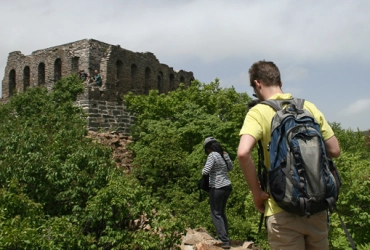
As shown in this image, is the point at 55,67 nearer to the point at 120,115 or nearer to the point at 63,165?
the point at 120,115

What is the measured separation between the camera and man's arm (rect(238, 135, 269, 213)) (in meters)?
3.56

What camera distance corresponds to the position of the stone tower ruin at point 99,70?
66.4 ft

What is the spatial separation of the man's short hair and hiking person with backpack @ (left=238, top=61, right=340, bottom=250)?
157 millimetres

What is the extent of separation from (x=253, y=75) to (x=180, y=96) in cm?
1654

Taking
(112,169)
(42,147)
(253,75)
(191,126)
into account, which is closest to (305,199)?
(253,75)

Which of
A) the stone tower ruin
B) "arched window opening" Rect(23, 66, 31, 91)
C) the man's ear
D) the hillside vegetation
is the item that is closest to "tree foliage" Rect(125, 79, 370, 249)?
the hillside vegetation

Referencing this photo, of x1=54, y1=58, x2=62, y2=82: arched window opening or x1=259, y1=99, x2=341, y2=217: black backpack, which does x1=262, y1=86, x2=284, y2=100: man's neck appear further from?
x1=54, y1=58, x2=62, y2=82: arched window opening

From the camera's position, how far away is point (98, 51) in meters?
23.0

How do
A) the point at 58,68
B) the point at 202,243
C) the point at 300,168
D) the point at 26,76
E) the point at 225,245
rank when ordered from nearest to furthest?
1. the point at 300,168
2. the point at 202,243
3. the point at 225,245
4. the point at 58,68
5. the point at 26,76

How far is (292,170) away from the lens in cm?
343

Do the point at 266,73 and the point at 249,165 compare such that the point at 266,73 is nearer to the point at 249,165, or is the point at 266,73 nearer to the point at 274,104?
the point at 274,104

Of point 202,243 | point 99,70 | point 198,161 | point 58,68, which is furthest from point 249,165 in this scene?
point 58,68

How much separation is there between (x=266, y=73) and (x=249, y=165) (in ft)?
2.59

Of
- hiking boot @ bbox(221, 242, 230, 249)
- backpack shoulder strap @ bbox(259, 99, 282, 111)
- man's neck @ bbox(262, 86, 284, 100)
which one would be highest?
man's neck @ bbox(262, 86, 284, 100)
